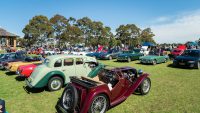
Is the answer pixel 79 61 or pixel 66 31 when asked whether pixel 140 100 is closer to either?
pixel 79 61

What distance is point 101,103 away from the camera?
5520 mm

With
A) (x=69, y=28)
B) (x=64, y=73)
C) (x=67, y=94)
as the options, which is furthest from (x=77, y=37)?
(x=67, y=94)

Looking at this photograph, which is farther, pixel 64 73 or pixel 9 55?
pixel 9 55

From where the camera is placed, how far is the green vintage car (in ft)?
25.8

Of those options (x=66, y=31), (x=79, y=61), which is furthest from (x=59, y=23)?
(x=79, y=61)

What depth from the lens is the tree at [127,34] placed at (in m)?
63.3

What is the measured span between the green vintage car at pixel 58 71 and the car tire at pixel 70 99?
2.24 metres

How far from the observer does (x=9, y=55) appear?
48.2 feet

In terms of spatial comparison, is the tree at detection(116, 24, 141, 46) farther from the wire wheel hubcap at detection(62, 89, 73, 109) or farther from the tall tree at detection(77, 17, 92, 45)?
the wire wheel hubcap at detection(62, 89, 73, 109)

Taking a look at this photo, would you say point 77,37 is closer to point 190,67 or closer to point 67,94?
point 190,67

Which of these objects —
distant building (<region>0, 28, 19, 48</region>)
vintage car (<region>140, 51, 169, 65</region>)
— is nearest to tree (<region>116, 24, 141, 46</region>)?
distant building (<region>0, 28, 19, 48</region>)

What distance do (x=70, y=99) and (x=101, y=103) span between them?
968 millimetres

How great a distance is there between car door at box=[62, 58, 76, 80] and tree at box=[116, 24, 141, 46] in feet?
184

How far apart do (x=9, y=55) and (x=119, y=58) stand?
11.0 metres
